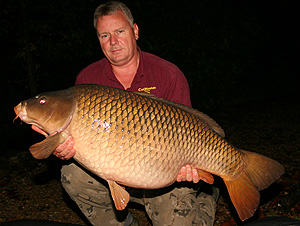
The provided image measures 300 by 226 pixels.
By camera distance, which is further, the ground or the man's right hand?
the ground

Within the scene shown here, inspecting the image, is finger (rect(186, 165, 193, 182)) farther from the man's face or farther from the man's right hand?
the man's face

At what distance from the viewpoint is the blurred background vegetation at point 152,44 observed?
426 centimetres

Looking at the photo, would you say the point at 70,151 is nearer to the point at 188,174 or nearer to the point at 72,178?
the point at 72,178

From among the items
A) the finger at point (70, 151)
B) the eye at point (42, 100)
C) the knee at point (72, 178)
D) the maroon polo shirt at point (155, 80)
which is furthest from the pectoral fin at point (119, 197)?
the maroon polo shirt at point (155, 80)

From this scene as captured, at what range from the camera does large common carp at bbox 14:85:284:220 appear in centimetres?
154

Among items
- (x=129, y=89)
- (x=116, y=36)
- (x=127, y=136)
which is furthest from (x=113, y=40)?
(x=127, y=136)

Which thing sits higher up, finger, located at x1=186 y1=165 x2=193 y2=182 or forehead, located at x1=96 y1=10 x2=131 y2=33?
forehead, located at x1=96 y1=10 x2=131 y2=33

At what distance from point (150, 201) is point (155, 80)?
2.53ft

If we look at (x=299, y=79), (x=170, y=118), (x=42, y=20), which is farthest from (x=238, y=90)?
(x=170, y=118)

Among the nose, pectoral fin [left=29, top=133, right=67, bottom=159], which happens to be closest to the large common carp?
pectoral fin [left=29, top=133, right=67, bottom=159]

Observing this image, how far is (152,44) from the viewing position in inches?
200

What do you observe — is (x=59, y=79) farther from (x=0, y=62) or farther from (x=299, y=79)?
(x=299, y=79)

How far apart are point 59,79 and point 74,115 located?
4076 mm

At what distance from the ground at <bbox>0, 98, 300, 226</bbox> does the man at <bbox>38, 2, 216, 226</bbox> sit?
39cm
